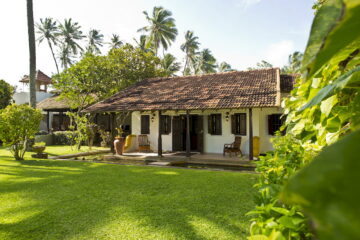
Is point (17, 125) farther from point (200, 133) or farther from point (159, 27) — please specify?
point (159, 27)

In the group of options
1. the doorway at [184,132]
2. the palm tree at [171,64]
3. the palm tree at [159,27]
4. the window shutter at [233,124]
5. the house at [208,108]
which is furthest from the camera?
the palm tree at [171,64]

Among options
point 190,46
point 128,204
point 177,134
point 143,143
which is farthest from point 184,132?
point 190,46

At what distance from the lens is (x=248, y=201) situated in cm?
556

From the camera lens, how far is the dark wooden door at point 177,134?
1605 centimetres

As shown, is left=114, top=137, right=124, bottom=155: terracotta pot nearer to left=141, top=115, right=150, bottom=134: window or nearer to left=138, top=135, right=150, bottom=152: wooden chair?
left=138, top=135, right=150, bottom=152: wooden chair

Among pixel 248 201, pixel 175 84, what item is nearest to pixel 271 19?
pixel 175 84

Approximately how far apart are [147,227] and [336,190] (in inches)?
179

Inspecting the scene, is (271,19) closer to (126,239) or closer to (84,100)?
(126,239)

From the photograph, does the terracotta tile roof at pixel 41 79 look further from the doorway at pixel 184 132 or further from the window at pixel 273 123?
the window at pixel 273 123

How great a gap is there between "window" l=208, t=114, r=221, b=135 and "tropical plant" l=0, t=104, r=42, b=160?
9506mm

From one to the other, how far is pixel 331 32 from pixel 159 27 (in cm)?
4359

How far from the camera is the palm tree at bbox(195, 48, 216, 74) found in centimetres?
5281

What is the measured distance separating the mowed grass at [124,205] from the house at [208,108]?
4.84 metres

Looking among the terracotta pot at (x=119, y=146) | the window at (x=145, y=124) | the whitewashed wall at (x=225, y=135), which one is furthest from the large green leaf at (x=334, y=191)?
the window at (x=145, y=124)
